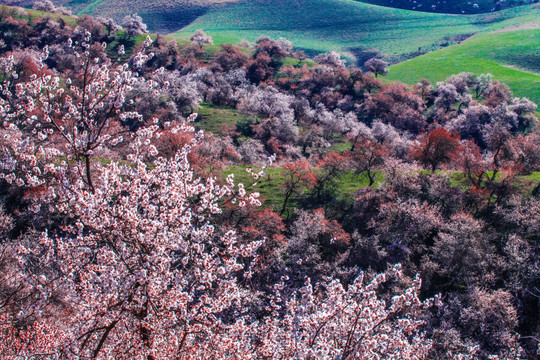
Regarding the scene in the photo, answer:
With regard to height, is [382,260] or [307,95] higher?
[307,95]

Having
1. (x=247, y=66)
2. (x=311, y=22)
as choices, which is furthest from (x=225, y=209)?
(x=311, y=22)

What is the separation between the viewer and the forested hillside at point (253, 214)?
9594mm

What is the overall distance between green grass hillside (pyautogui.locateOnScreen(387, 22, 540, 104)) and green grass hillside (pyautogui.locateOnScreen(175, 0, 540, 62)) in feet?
60.8

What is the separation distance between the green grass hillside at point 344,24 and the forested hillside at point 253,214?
200ft

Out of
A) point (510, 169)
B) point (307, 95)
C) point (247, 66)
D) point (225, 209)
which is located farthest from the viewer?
point (247, 66)

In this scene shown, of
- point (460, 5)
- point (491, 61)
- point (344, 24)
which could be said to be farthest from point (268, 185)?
point (460, 5)

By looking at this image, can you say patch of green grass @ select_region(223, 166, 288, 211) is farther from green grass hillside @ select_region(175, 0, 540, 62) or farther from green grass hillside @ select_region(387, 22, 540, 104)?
green grass hillside @ select_region(175, 0, 540, 62)

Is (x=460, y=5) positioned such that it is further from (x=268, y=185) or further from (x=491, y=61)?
(x=268, y=185)

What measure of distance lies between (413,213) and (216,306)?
26916 millimetres

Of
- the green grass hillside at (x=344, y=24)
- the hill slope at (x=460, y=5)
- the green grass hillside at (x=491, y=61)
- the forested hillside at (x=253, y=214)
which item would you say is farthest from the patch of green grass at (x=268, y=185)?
the hill slope at (x=460, y=5)

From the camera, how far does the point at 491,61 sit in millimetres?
112438

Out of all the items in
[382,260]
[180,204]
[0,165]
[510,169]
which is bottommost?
[382,260]

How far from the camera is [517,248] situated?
2884cm

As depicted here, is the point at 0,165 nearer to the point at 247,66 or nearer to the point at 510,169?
the point at 510,169
